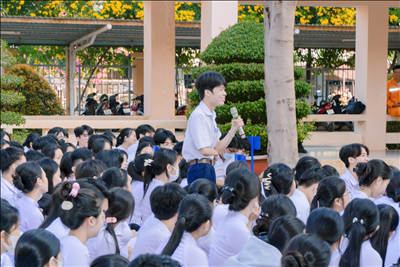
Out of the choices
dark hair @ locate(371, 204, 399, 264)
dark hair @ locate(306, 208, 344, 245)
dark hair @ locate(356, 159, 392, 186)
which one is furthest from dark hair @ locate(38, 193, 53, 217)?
dark hair @ locate(356, 159, 392, 186)

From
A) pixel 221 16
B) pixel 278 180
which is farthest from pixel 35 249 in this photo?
pixel 221 16

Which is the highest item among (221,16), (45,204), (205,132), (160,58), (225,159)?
(221,16)

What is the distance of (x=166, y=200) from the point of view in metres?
3.30

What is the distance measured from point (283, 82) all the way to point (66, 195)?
2857mm

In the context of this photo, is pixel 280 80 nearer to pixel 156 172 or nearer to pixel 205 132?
pixel 205 132

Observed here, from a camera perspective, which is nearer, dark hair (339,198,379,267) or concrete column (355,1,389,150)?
dark hair (339,198,379,267)

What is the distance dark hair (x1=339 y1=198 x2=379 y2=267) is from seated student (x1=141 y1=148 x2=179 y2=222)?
190 centimetres

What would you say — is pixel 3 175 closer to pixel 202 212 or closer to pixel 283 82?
pixel 202 212

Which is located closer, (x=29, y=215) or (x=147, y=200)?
(x=29, y=215)

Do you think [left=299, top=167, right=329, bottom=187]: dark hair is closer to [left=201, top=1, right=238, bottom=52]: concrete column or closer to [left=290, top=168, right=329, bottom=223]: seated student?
[left=290, top=168, right=329, bottom=223]: seated student

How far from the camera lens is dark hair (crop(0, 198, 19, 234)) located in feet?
8.96

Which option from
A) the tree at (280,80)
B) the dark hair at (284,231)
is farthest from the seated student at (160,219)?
the tree at (280,80)

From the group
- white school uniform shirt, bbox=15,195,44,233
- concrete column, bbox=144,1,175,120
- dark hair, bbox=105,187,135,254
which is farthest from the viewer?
concrete column, bbox=144,1,175,120

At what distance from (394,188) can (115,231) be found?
7.15 ft
